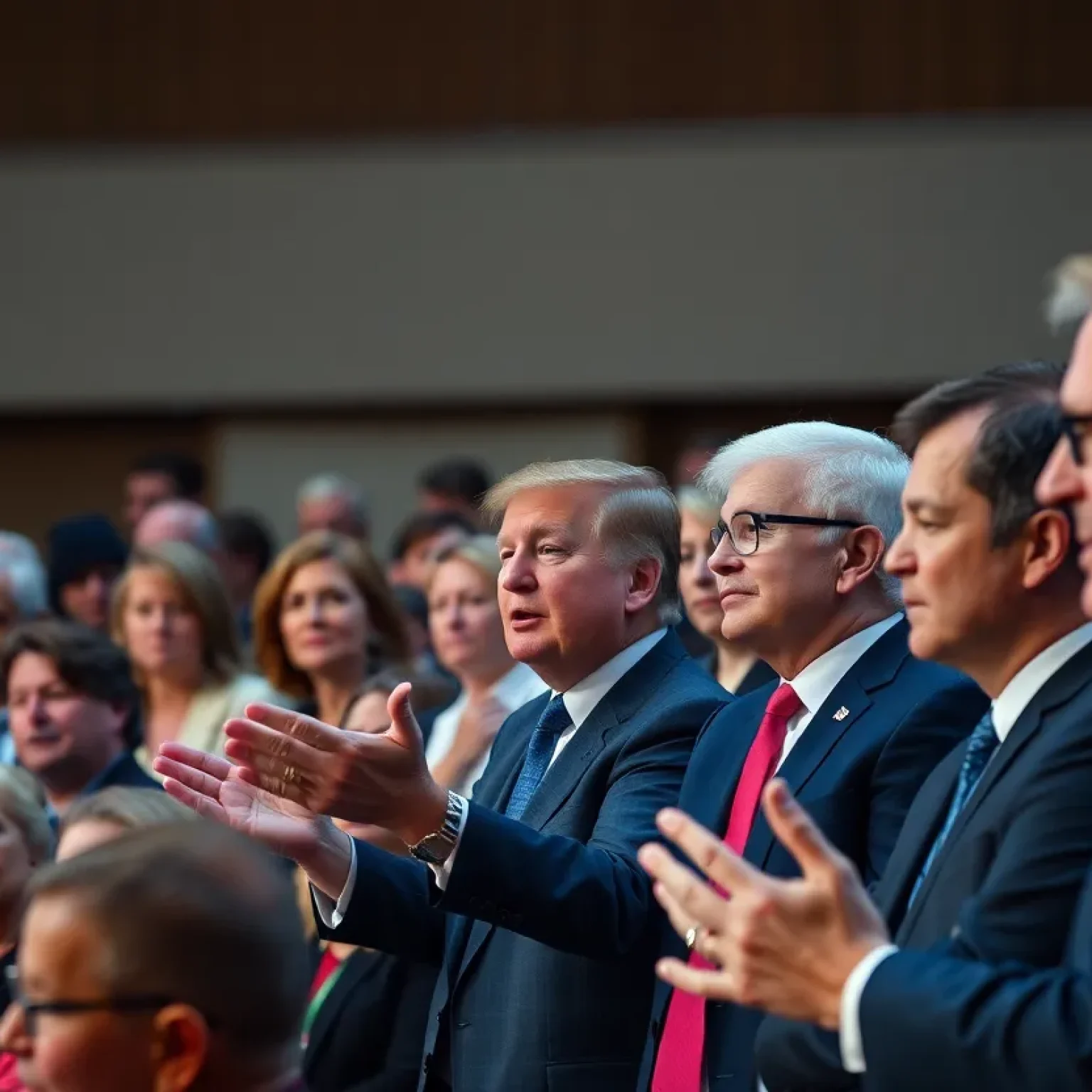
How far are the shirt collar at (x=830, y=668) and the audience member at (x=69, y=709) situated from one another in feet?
6.64

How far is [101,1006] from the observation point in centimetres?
170

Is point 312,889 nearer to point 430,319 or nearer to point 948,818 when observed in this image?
point 948,818

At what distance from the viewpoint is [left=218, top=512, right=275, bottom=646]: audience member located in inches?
285

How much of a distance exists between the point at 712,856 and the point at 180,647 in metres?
3.71

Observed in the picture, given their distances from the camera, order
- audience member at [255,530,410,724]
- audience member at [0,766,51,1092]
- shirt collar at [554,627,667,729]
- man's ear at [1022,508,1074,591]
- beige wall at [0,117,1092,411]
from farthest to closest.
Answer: beige wall at [0,117,1092,411]
audience member at [255,530,410,724]
audience member at [0,766,51,1092]
shirt collar at [554,627,667,729]
man's ear at [1022,508,1074,591]

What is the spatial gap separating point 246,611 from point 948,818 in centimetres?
501

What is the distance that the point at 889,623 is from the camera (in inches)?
115

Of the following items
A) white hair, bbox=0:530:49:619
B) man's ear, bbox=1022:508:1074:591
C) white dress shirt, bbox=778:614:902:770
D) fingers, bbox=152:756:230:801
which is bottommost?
fingers, bbox=152:756:230:801

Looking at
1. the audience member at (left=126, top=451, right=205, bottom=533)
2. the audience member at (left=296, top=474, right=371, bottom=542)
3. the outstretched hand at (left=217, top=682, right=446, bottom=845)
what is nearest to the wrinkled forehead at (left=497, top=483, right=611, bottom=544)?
the outstretched hand at (left=217, top=682, right=446, bottom=845)

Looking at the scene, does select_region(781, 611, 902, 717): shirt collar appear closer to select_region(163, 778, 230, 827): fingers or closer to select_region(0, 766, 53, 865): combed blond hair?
select_region(163, 778, 230, 827): fingers

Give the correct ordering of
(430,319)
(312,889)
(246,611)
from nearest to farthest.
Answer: (312,889), (246,611), (430,319)

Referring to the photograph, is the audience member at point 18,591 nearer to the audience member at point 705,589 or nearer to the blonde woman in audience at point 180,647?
the blonde woman in audience at point 180,647

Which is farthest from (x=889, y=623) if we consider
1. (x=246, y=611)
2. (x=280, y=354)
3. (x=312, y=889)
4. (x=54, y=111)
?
(x=54, y=111)

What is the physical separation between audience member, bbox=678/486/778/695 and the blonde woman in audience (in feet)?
4.68
